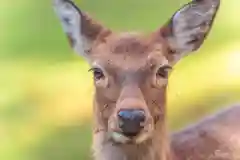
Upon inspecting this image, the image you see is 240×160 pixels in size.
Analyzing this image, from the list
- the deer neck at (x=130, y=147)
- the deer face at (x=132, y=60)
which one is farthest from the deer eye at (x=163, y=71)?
the deer neck at (x=130, y=147)

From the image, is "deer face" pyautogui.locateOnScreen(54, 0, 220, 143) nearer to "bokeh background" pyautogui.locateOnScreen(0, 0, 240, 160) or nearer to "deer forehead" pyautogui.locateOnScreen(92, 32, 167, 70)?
"deer forehead" pyautogui.locateOnScreen(92, 32, 167, 70)

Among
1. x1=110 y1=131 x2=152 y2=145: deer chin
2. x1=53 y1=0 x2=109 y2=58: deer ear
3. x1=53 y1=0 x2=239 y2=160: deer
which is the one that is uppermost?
x1=53 y1=0 x2=109 y2=58: deer ear

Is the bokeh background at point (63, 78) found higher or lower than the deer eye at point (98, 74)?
higher

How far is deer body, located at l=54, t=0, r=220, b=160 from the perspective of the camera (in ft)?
4.29

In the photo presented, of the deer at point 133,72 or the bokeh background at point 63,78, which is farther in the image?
the bokeh background at point 63,78

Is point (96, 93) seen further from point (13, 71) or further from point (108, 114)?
point (13, 71)

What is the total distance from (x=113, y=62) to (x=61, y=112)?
0.51 meters

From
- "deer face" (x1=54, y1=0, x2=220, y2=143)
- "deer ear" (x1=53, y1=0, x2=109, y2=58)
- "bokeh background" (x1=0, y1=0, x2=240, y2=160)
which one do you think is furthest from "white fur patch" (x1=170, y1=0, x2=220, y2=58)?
"bokeh background" (x1=0, y1=0, x2=240, y2=160)

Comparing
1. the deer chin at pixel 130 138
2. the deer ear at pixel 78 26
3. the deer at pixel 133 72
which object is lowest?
the deer chin at pixel 130 138

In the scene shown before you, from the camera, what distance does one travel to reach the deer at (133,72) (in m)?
1.31

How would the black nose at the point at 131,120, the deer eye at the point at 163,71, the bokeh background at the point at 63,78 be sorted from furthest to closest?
1. the bokeh background at the point at 63,78
2. the deer eye at the point at 163,71
3. the black nose at the point at 131,120

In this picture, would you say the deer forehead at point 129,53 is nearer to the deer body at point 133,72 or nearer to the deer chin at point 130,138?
the deer body at point 133,72

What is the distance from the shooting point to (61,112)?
182 cm

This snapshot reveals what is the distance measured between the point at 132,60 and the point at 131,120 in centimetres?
15
